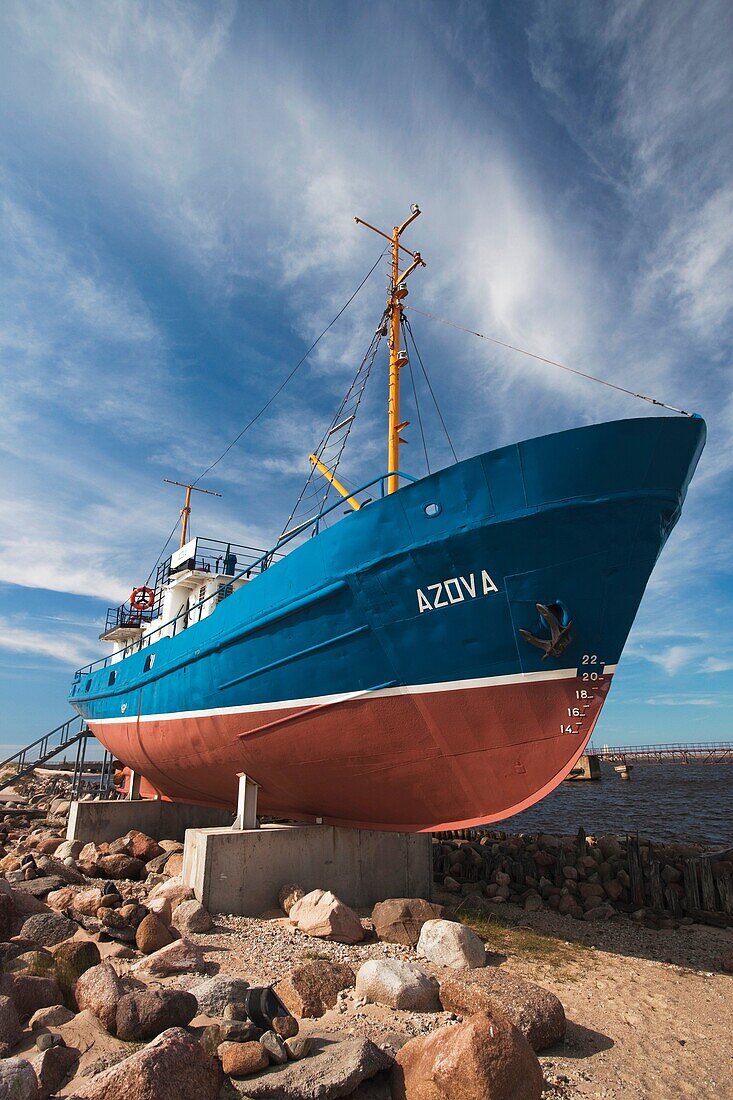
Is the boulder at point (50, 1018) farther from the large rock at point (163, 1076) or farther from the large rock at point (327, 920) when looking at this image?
the large rock at point (327, 920)

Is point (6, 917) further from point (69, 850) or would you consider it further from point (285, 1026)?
point (69, 850)

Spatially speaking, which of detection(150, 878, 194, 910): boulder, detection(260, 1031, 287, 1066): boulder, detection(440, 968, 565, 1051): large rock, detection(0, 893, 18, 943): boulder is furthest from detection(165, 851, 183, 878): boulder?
detection(260, 1031, 287, 1066): boulder

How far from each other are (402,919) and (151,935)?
9.90 feet

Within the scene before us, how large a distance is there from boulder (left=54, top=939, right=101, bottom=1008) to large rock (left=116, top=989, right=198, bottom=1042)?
Result: 1.11 m

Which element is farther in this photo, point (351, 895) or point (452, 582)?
point (351, 895)

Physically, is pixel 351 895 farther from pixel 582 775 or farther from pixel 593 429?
pixel 582 775

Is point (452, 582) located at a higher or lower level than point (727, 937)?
higher

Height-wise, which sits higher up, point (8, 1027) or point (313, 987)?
point (8, 1027)

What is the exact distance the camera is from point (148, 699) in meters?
15.1

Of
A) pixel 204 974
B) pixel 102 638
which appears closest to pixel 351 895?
pixel 204 974

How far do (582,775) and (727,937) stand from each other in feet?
178

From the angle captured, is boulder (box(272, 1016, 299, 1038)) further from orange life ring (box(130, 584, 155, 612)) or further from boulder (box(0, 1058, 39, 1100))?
orange life ring (box(130, 584, 155, 612))

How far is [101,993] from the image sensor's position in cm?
525

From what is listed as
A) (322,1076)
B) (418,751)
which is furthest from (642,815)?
(322,1076)
